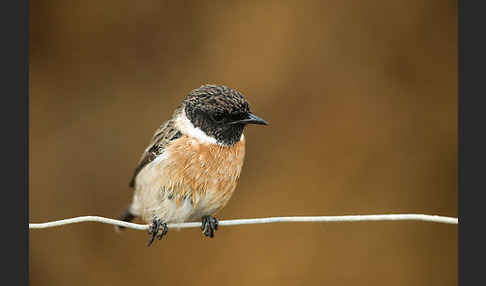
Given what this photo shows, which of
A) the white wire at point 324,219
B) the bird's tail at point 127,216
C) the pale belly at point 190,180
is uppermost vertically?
the pale belly at point 190,180

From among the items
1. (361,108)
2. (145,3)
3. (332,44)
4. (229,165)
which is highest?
(145,3)

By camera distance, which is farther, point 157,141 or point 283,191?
point 283,191

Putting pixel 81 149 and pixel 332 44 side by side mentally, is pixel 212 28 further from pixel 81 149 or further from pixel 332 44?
pixel 81 149

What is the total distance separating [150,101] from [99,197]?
94 cm

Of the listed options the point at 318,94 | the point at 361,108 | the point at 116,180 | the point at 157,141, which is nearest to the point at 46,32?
the point at 116,180

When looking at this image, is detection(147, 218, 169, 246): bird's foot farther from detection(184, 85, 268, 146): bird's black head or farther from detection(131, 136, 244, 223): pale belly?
detection(184, 85, 268, 146): bird's black head

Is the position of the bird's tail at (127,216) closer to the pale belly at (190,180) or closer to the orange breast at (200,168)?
the pale belly at (190,180)

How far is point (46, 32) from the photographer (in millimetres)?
4633

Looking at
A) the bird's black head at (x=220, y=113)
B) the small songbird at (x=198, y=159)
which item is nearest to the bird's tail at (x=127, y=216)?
the small songbird at (x=198, y=159)

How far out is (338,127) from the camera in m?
4.81

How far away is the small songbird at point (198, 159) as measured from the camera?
298 cm

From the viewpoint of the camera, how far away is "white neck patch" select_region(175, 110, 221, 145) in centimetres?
307

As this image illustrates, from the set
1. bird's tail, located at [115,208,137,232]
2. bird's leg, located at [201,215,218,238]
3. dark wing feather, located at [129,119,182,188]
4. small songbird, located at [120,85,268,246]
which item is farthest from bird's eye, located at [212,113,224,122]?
bird's tail, located at [115,208,137,232]

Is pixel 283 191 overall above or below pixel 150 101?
below
